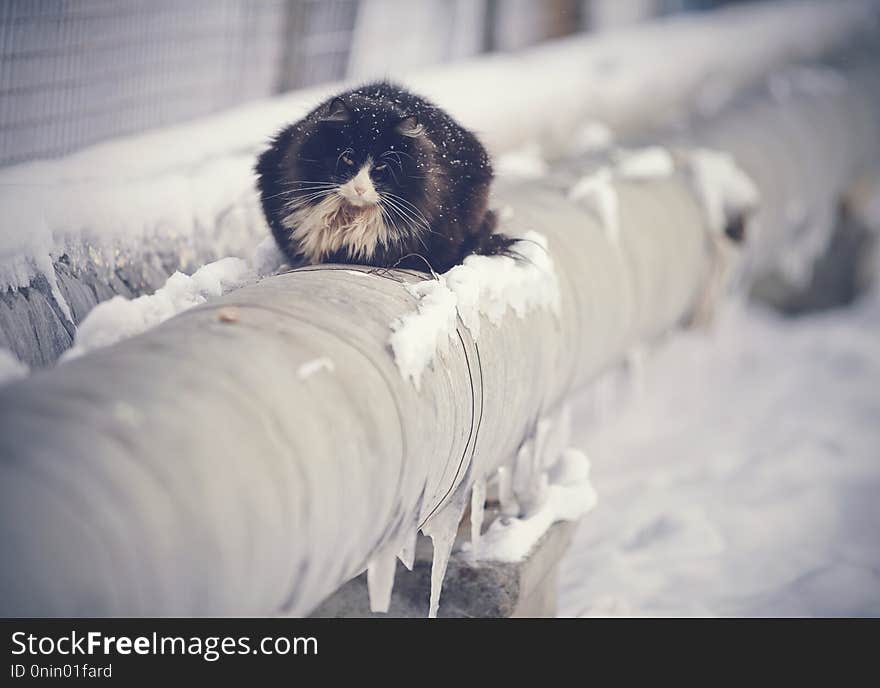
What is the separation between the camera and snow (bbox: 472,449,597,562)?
202 cm

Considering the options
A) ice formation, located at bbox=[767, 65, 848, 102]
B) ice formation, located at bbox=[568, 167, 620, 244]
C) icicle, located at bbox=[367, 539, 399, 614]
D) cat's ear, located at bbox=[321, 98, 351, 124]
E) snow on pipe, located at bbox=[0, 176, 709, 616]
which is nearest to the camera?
snow on pipe, located at bbox=[0, 176, 709, 616]

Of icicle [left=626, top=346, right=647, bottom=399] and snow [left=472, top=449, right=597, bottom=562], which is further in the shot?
icicle [left=626, top=346, right=647, bottom=399]

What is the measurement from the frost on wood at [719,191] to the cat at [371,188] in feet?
4.89

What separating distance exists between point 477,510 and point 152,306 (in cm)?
79

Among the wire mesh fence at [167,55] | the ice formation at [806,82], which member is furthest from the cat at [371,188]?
the ice formation at [806,82]

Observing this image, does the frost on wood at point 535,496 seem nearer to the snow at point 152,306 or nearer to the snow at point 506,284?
the snow at point 506,284

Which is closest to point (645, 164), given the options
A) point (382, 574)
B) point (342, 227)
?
point (342, 227)

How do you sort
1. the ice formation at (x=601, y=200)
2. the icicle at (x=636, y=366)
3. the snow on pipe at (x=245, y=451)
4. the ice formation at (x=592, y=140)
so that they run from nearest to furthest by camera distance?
the snow on pipe at (x=245, y=451), the ice formation at (x=601, y=200), the icicle at (x=636, y=366), the ice formation at (x=592, y=140)

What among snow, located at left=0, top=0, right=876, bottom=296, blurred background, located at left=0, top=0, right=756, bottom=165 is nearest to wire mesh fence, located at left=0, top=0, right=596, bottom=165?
blurred background, located at left=0, top=0, right=756, bottom=165

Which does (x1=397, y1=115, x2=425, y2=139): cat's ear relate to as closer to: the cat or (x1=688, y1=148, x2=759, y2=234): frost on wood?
the cat

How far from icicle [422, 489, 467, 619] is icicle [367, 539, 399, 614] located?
0.19 meters

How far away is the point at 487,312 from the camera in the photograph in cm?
178

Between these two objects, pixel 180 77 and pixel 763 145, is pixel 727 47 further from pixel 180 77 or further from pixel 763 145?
pixel 180 77

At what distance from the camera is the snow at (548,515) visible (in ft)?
6.63
